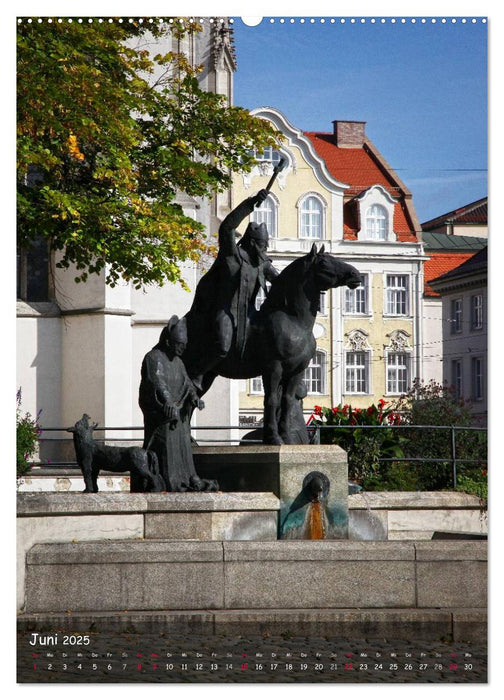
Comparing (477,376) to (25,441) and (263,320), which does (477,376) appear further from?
(25,441)

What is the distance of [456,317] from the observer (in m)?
12.1

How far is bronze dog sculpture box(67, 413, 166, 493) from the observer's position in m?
9.81

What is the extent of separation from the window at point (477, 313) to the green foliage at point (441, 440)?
4.69 meters

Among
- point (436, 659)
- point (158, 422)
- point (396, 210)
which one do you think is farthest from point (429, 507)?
point (396, 210)

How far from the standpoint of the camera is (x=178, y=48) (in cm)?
1855

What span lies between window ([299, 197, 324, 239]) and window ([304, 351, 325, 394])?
168 inches

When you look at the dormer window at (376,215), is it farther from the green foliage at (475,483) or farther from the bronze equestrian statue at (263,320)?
the bronze equestrian statue at (263,320)

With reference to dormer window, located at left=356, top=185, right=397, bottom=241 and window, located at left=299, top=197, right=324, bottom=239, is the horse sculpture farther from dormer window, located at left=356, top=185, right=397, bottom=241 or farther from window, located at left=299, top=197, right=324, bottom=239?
window, located at left=299, top=197, right=324, bottom=239

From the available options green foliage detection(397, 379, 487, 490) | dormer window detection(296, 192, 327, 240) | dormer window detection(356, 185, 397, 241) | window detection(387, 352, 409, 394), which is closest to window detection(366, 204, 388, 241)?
dormer window detection(356, 185, 397, 241)

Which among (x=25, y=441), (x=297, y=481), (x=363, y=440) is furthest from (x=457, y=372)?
(x=25, y=441)

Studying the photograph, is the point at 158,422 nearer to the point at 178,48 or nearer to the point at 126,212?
the point at 126,212

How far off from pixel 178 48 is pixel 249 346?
30.4 ft

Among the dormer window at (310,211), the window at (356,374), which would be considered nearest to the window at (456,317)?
the window at (356,374)
